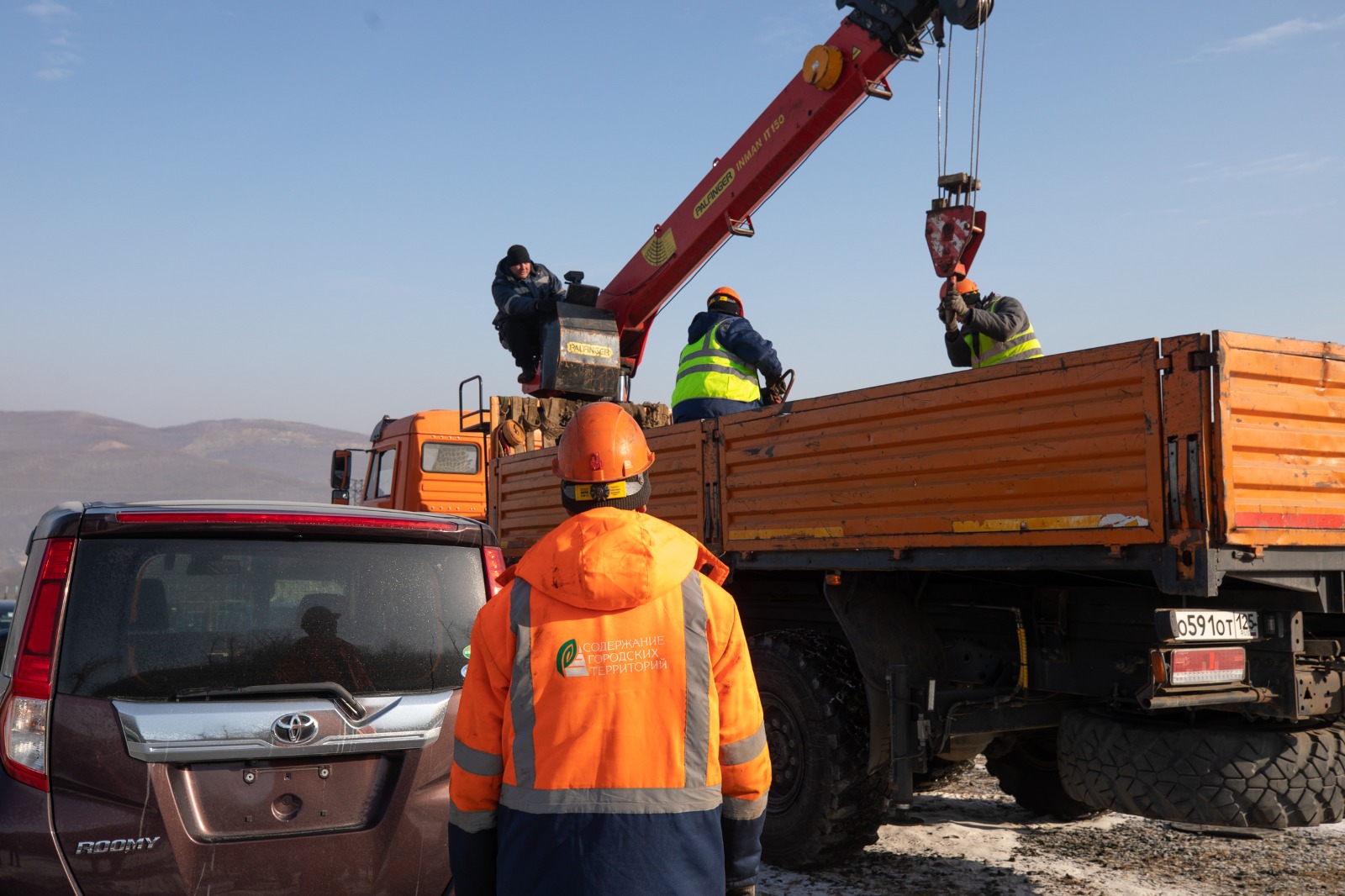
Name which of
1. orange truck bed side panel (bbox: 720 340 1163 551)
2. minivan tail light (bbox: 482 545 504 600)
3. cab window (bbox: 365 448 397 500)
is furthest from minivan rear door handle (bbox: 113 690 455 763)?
cab window (bbox: 365 448 397 500)

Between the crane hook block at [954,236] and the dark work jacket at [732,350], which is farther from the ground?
the crane hook block at [954,236]

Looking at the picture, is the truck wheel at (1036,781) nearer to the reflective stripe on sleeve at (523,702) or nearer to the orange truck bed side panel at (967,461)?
→ the orange truck bed side panel at (967,461)

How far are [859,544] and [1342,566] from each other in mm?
1861

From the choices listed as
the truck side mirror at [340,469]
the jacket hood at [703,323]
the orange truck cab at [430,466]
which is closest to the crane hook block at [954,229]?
the jacket hood at [703,323]

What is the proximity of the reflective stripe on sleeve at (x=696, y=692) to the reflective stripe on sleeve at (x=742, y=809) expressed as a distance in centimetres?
13

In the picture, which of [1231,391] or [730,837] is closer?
[730,837]

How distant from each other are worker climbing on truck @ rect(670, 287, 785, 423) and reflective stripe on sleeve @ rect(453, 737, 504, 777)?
488 cm

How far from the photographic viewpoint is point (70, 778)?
263cm

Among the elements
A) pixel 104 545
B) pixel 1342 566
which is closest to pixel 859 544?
pixel 1342 566

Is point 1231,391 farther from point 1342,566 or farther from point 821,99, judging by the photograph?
point 821,99

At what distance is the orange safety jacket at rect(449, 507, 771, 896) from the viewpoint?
6.91ft

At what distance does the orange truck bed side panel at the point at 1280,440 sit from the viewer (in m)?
3.72

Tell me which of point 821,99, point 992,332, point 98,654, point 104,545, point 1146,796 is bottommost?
point 1146,796

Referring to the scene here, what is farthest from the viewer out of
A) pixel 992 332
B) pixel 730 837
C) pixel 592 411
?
pixel 992 332
